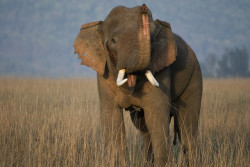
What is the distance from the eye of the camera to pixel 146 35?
12.2 ft

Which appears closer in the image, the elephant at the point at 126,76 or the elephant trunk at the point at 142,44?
the elephant trunk at the point at 142,44

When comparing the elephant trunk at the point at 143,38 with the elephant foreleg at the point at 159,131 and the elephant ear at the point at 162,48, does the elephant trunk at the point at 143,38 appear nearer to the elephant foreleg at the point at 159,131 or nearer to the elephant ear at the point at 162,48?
the elephant ear at the point at 162,48

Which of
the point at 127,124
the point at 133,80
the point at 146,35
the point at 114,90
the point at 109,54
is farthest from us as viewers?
the point at 127,124

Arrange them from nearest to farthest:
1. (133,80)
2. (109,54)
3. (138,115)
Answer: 1. (133,80)
2. (109,54)
3. (138,115)

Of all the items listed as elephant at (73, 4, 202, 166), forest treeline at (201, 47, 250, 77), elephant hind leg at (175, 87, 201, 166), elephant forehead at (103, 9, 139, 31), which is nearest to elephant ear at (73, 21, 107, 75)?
elephant at (73, 4, 202, 166)

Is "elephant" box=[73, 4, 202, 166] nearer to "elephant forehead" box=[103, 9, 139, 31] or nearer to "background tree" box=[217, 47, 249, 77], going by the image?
"elephant forehead" box=[103, 9, 139, 31]

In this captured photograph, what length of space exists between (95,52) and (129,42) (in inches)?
33.9

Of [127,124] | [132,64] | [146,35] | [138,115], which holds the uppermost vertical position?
[146,35]

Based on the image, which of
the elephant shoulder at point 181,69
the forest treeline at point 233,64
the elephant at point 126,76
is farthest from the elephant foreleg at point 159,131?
the forest treeline at point 233,64

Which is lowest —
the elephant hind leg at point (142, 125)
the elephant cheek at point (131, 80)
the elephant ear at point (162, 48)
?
the elephant hind leg at point (142, 125)

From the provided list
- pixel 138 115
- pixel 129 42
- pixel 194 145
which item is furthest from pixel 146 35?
pixel 194 145

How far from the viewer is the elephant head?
3.78 metres

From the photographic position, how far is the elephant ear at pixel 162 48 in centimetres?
448

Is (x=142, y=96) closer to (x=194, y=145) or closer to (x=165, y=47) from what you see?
(x=165, y=47)
